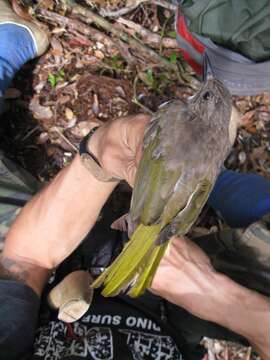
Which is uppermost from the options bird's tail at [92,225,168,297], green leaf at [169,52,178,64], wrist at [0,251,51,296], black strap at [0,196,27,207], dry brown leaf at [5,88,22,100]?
bird's tail at [92,225,168,297]

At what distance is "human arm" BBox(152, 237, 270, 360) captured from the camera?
7.55 ft

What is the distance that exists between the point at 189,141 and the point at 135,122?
542mm

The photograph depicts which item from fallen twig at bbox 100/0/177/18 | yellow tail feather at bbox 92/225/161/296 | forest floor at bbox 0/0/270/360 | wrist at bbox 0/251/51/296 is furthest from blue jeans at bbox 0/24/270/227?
yellow tail feather at bbox 92/225/161/296

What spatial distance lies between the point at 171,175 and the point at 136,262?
0.30 metres

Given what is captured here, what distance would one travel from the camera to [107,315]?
2.56 metres

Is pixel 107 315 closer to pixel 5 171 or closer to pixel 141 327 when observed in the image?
pixel 141 327

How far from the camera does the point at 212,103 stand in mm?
1965

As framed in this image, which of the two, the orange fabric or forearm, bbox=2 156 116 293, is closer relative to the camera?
forearm, bbox=2 156 116 293

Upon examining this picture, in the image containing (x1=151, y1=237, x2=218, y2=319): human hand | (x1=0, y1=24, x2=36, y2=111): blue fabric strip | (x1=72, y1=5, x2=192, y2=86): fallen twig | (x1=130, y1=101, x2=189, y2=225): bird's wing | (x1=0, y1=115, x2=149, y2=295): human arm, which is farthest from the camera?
(x1=72, y1=5, x2=192, y2=86): fallen twig

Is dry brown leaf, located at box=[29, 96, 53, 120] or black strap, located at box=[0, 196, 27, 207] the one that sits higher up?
dry brown leaf, located at box=[29, 96, 53, 120]

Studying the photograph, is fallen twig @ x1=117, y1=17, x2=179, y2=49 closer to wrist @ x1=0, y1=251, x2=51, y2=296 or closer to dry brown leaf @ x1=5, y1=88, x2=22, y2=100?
dry brown leaf @ x1=5, y1=88, x2=22, y2=100

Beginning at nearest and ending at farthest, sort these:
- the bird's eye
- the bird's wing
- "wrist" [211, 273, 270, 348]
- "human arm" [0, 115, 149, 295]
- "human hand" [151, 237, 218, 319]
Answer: the bird's wing < the bird's eye < "wrist" [211, 273, 270, 348] < "human hand" [151, 237, 218, 319] < "human arm" [0, 115, 149, 295]

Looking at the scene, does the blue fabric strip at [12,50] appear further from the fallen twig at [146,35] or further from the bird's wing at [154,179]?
the bird's wing at [154,179]

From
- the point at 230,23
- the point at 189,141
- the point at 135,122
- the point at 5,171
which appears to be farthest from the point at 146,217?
the point at 230,23
